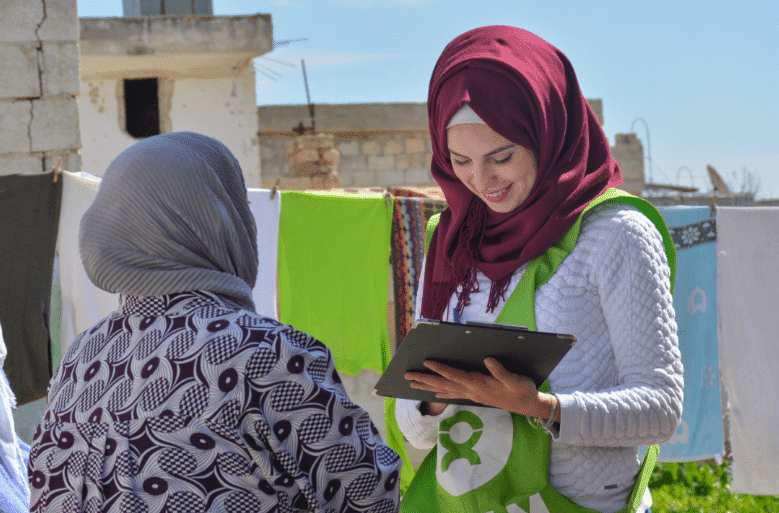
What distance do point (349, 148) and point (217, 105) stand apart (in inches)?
83.1

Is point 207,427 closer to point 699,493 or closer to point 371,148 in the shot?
point 699,493

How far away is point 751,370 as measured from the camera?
4.33 m

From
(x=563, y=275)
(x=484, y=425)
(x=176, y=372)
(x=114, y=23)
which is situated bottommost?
(x=484, y=425)

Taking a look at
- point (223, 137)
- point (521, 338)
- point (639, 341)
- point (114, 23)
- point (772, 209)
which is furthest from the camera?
point (223, 137)

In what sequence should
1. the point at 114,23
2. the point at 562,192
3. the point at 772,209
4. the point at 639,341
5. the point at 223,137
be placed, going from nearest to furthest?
1. the point at 639,341
2. the point at 562,192
3. the point at 772,209
4. the point at 114,23
5. the point at 223,137

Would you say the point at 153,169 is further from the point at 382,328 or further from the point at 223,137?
the point at 223,137

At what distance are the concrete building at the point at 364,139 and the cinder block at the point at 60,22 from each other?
19.5ft

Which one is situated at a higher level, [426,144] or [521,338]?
[426,144]

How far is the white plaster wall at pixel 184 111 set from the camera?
11.3 m

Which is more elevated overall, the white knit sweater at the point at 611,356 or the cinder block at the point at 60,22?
the cinder block at the point at 60,22

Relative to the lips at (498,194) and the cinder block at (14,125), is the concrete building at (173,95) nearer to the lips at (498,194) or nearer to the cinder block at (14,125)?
the cinder block at (14,125)

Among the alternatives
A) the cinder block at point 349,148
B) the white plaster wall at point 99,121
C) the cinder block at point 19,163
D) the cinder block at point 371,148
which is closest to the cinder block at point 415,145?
the cinder block at point 371,148

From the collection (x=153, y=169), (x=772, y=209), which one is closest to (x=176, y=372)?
(x=153, y=169)

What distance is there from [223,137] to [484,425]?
10.3 meters
